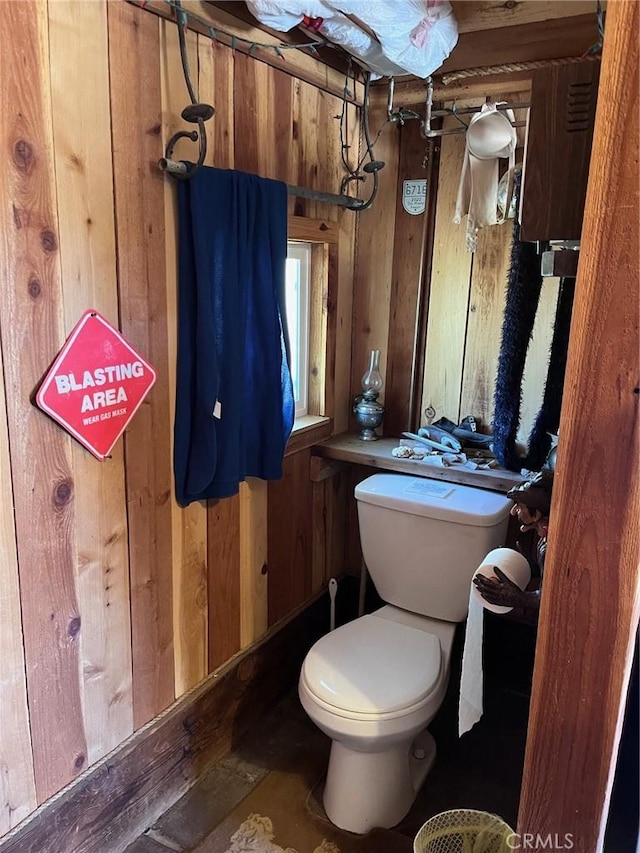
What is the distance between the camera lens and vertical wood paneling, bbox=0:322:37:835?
1316mm

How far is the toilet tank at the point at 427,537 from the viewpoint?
1944 mm

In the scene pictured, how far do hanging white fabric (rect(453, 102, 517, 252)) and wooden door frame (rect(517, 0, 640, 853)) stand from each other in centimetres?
124

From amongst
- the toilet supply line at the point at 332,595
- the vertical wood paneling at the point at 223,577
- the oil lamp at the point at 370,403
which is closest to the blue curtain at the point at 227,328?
the vertical wood paneling at the point at 223,577

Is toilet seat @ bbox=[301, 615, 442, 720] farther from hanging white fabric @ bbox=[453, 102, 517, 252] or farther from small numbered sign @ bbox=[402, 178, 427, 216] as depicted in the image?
small numbered sign @ bbox=[402, 178, 427, 216]

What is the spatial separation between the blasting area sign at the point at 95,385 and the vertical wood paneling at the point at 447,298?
112 centimetres

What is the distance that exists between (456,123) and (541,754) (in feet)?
6.25

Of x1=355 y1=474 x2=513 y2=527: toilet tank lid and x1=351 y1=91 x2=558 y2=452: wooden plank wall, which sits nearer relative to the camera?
x1=355 y1=474 x2=513 y2=527: toilet tank lid

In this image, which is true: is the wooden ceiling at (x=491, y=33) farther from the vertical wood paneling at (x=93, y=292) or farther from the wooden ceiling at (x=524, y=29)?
the vertical wood paneling at (x=93, y=292)

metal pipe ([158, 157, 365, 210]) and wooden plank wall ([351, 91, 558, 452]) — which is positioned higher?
metal pipe ([158, 157, 365, 210])

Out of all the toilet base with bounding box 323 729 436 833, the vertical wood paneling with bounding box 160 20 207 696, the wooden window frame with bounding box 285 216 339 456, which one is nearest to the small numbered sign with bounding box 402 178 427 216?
the wooden window frame with bounding box 285 216 339 456

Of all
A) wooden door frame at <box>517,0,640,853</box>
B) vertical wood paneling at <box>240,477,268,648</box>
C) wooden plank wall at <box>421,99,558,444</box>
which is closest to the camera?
wooden door frame at <box>517,0,640,853</box>

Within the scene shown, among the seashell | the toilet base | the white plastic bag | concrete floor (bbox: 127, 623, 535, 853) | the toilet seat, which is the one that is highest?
the white plastic bag

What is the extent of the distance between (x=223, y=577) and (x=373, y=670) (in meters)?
0.51

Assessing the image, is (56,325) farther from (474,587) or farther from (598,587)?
(598,587)
